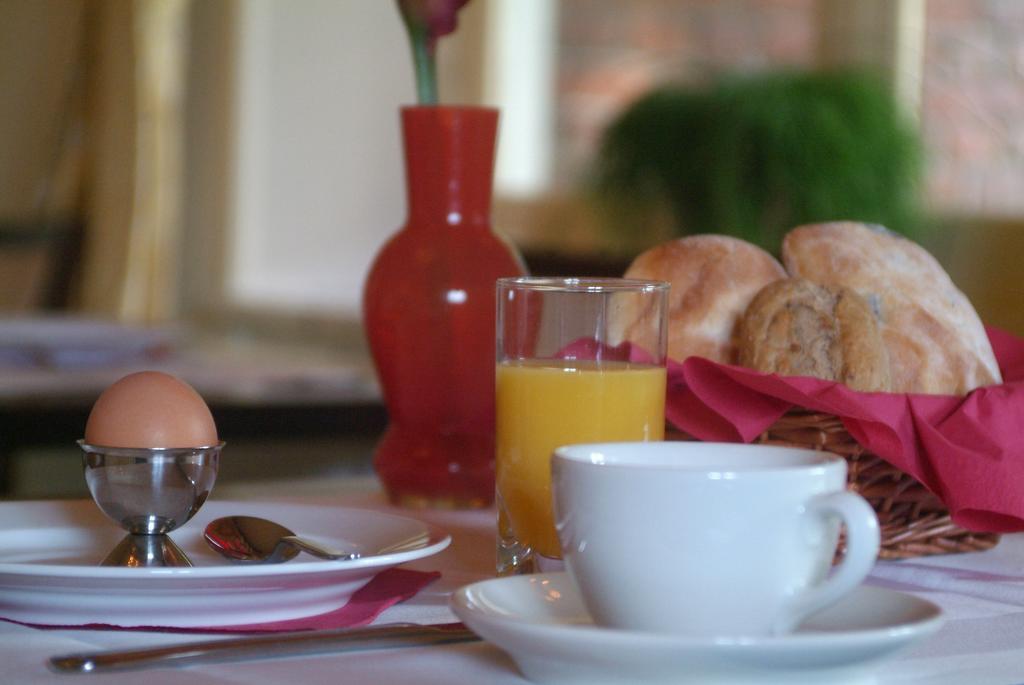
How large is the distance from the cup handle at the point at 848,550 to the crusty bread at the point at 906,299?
1.21ft

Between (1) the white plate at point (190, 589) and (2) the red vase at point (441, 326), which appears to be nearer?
(1) the white plate at point (190, 589)

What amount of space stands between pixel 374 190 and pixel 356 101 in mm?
269

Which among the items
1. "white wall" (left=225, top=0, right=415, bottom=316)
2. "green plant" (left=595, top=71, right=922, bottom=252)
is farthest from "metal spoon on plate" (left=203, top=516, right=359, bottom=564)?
"white wall" (left=225, top=0, right=415, bottom=316)

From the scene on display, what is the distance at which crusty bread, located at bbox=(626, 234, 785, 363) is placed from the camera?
2.98 feet

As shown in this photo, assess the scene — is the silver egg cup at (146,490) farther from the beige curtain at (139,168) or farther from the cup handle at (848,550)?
the beige curtain at (139,168)

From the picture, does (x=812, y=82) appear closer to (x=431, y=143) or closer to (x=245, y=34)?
(x=431, y=143)

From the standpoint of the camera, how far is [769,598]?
529 millimetres

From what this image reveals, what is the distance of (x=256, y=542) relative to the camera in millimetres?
721

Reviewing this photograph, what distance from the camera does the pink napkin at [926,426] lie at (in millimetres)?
778

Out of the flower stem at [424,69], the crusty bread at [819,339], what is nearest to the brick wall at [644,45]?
the flower stem at [424,69]

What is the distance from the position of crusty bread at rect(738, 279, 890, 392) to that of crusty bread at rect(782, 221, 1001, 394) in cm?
3

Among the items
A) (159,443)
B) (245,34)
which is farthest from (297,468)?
(245,34)

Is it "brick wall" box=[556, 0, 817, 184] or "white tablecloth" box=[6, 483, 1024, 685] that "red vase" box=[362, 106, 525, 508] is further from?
"brick wall" box=[556, 0, 817, 184]

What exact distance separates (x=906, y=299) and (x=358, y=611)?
44cm
